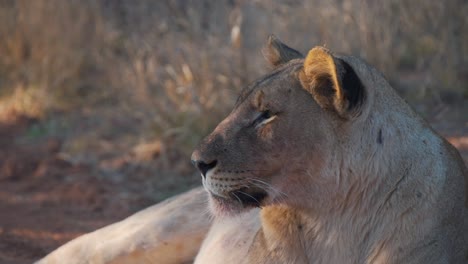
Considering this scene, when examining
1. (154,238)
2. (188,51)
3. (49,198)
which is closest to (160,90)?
(188,51)

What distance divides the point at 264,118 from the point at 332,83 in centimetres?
24

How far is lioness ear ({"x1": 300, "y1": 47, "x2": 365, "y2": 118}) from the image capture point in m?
2.79

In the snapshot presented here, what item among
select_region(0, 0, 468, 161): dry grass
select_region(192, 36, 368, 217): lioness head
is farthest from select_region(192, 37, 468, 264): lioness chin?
select_region(0, 0, 468, 161): dry grass

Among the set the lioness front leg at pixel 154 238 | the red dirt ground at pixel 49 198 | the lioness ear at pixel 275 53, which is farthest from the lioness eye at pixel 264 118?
the red dirt ground at pixel 49 198

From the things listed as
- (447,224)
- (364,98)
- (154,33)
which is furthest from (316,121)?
(154,33)

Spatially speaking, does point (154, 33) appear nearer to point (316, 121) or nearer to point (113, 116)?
point (113, 116)

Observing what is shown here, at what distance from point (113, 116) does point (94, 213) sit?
1923 millimetres

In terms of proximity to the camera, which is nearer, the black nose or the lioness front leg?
the black nose

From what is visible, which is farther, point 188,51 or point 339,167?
point 188,51

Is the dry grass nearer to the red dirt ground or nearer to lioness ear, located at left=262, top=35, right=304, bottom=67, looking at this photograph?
the red dirt ground

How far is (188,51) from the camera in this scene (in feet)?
21.2

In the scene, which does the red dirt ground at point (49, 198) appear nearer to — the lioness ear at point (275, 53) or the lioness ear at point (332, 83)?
the lioness ear at point (275, 53)

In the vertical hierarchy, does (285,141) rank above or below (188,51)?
above

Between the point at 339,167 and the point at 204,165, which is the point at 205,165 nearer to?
the point at 204,165
